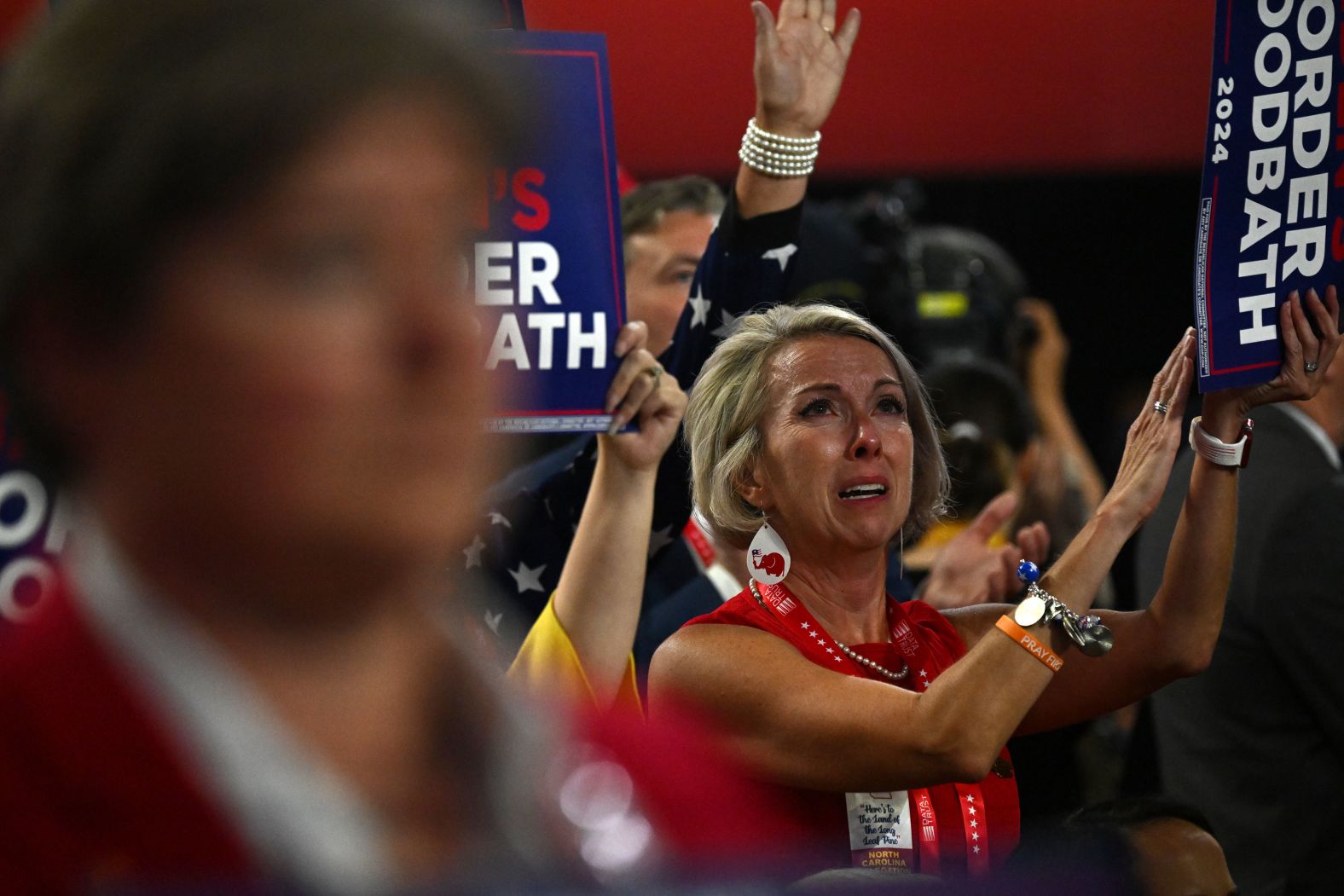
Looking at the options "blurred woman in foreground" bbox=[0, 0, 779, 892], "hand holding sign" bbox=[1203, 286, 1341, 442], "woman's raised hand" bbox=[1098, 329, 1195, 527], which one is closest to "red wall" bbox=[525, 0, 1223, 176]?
"woman's raised hand" bbox=[1098, 329, 1195, 527]

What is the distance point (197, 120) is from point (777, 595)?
5.22 ft

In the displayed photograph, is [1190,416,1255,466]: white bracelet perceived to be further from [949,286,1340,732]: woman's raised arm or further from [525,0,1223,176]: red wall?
[525,0,1223,176]: red wall

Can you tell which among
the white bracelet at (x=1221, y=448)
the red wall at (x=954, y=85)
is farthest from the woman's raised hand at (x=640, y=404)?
the red wall at (x=954, y=85)

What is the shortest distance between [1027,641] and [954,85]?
364 cm

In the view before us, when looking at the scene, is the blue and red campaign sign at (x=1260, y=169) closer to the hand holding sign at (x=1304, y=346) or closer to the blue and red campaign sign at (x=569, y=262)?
the hand holding sign at (x=1304, y=346)

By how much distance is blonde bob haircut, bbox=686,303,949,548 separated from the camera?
2.07 metres

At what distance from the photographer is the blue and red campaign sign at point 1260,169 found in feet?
6.11

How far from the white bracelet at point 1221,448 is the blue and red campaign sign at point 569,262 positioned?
82cm

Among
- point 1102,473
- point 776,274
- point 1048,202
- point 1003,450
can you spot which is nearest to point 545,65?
point 776,274

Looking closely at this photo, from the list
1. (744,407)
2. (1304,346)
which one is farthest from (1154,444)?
(744,407)

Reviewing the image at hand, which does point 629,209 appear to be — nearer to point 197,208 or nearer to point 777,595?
point 777,595

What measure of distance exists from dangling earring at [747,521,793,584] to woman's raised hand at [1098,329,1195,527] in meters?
0.42

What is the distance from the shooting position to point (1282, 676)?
2.60 metres

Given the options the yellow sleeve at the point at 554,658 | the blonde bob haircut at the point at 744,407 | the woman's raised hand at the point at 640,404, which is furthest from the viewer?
the blonde bob haircut at the point at 744,407
